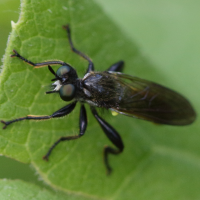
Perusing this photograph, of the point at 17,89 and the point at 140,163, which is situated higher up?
the point at 17,89

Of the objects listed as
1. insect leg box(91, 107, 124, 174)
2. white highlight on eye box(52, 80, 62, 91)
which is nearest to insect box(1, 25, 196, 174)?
insect leg box(91, 107, 124, 174)

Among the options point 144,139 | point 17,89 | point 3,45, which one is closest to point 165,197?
point 144,139

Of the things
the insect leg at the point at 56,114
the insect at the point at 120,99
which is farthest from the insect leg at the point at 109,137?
the insect leg at the point at 56,114

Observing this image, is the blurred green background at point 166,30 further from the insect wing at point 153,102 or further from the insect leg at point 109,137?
the insect leg at point 109,137

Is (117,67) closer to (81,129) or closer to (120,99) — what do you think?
(120,99)

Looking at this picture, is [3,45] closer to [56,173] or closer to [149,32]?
[56,173]

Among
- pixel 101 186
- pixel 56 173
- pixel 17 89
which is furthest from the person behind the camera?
pixel 101 186
